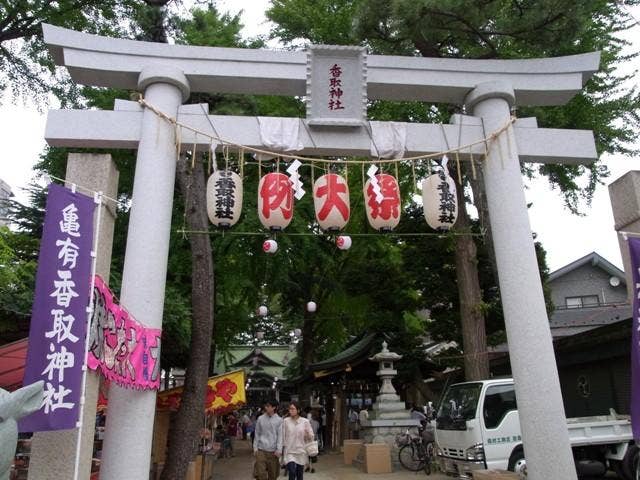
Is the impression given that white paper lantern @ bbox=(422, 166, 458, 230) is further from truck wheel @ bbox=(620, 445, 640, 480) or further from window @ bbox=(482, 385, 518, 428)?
truck wheel @ bbox=(620, 445, 640, 480)

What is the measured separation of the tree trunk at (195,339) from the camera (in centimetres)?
984

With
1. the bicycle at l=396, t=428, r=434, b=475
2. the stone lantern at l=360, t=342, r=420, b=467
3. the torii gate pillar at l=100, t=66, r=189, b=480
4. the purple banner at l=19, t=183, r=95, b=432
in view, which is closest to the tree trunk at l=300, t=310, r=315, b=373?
the stone lantern at l=360, t=342, r=420, b=467

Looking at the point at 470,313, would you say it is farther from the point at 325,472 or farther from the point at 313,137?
the point at 313,137

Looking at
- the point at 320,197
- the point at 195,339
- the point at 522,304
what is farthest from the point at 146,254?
the point at 522,304

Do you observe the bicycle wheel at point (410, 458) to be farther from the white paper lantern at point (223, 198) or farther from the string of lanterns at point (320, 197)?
the white paper lantern at point (223, 198)

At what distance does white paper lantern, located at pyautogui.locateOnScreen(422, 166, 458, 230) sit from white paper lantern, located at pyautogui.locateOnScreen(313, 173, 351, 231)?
1180 mm

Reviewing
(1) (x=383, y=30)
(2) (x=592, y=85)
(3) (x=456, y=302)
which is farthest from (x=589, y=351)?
(1) (x=383, y=30)

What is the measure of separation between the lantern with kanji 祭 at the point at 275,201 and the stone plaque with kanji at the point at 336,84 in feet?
3.43

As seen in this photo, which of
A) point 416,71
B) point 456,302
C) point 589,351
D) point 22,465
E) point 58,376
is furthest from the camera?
point 456,302

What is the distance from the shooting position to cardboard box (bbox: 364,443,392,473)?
46.8 ft

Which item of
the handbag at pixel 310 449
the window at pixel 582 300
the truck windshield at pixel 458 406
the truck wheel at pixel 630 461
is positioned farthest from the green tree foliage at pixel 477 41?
the window at pixel 582 300

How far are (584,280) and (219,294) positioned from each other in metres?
19.9

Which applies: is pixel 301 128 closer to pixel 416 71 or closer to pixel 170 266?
pixel 416 71

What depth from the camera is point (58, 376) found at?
15.0 feet
